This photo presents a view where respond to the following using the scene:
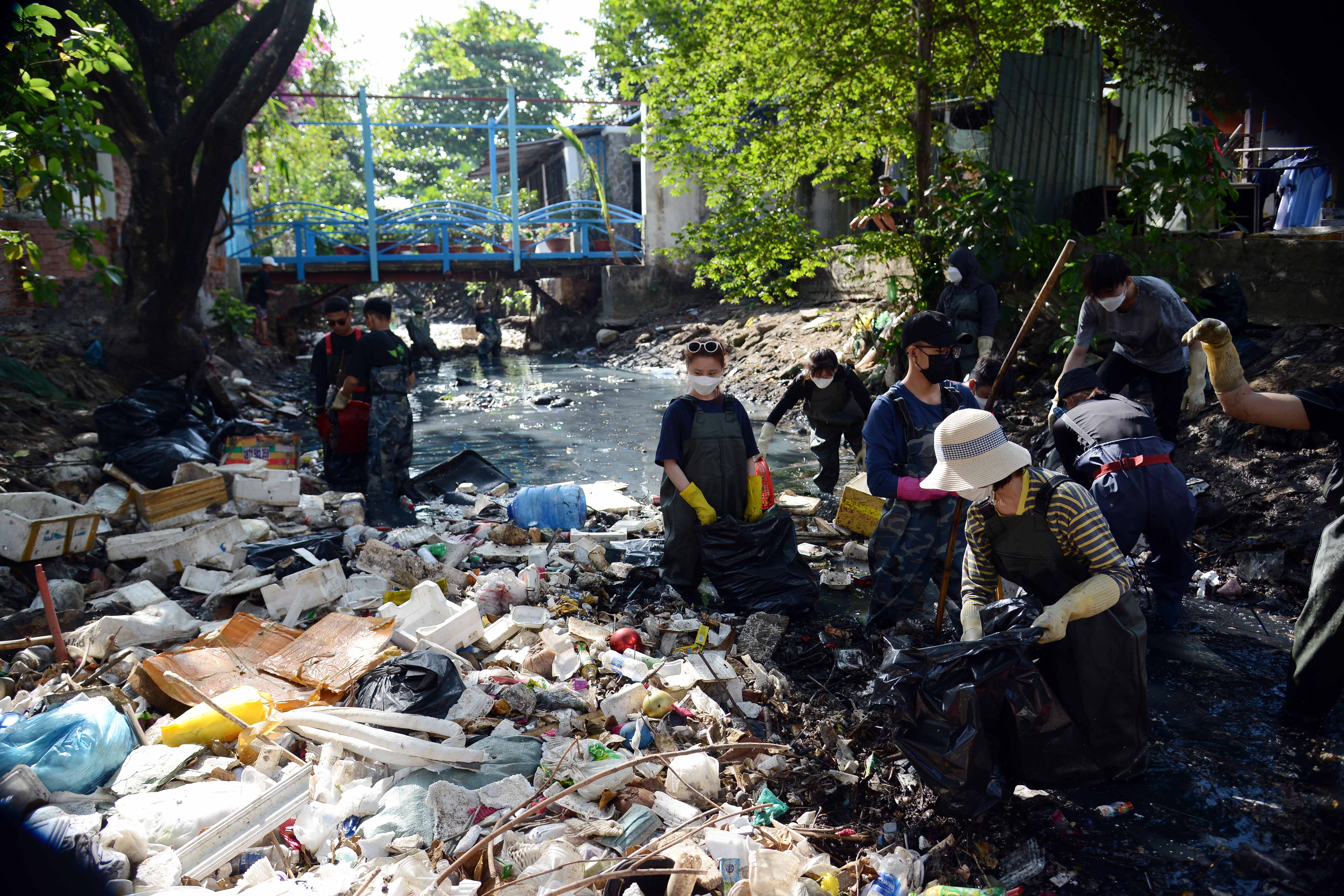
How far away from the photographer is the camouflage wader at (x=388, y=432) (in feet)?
22.0

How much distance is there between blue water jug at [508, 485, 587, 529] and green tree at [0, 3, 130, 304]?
9.87 ft

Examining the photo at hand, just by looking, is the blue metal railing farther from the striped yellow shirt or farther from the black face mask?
the striped yellow shirt

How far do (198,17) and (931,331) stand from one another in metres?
7.41

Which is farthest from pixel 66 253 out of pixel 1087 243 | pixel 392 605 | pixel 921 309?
pixel 1087 243

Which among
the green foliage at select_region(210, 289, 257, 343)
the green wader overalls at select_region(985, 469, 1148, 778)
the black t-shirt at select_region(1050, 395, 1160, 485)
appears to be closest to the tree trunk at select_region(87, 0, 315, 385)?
the green foliage at select_region(210, 289, 257, 343)

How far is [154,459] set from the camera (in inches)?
250

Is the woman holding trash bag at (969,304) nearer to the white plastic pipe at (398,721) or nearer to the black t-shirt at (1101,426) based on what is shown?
the black t-shirt at (1101,426)

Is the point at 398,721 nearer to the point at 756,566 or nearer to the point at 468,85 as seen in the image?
the point at 756,566

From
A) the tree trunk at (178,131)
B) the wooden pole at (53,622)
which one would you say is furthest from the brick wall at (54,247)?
the wooden pole at (53,622)

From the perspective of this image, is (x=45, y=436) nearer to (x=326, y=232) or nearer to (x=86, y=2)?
(x=86, y=2)

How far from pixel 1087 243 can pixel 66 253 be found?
35.4 ft

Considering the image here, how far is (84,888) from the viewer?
214 cm

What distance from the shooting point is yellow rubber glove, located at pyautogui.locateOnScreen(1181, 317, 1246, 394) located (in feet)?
10.7

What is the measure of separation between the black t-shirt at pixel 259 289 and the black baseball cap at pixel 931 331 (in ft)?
50.6
